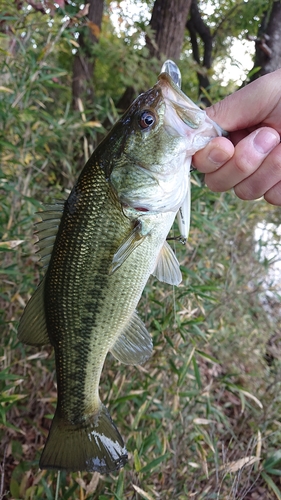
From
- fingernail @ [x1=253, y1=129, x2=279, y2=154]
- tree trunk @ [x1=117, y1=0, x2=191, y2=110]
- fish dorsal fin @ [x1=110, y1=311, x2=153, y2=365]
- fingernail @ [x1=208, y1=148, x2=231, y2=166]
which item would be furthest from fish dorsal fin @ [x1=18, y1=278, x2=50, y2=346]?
tree trunk @ [x1=117, y1=0, x2=191, y2=110]

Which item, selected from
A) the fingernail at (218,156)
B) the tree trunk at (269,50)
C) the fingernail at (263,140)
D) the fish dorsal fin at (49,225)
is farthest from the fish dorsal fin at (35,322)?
the tree trunk at (269,50)

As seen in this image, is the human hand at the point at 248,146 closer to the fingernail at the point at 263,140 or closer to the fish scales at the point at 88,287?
the fingernail at the point at 263,140

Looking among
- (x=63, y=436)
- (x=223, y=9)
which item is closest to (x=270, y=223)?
(x=63, y=436)

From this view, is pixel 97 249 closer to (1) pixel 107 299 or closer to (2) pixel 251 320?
(1) pixel 107 299

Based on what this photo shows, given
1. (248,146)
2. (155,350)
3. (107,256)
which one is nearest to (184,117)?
(248,146)

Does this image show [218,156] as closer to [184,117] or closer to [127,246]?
[184,117]

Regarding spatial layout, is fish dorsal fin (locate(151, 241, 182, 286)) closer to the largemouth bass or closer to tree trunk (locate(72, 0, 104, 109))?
the largemouth bass
